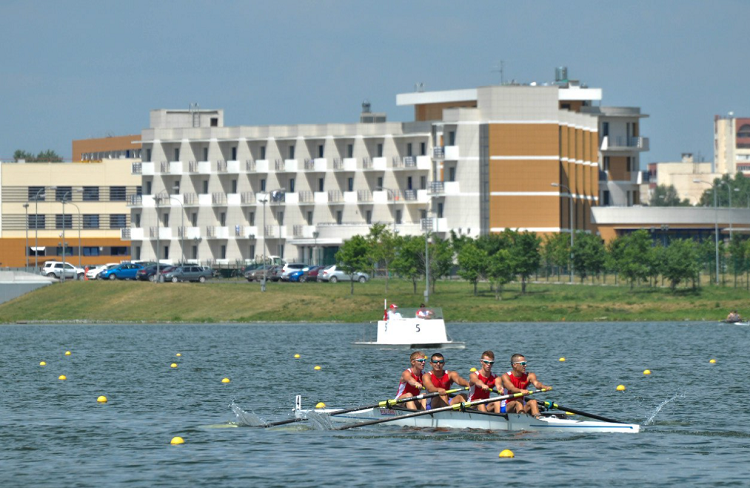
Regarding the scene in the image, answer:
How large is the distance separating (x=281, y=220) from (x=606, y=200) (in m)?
38.2

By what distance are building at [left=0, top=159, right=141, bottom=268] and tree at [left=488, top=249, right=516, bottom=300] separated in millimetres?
77680

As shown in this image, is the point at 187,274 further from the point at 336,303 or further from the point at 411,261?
the point at 336,303

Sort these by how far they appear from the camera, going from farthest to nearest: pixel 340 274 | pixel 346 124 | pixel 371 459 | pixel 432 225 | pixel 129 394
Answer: pixel 346 124 → pixel 432 225 → pixel 340 274 → pixel 129 394 → pixel 371 459

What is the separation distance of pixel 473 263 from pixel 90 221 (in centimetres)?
8105

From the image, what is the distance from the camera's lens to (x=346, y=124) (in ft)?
490

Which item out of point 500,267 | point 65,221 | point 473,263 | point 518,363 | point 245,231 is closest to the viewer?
point 518,363

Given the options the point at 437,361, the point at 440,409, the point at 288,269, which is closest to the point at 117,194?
the point at 288,269

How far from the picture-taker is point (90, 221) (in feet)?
565

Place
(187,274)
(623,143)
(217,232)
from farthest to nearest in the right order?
(623,143) < (217,232) < (187,274)

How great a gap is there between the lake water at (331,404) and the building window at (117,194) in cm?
9380

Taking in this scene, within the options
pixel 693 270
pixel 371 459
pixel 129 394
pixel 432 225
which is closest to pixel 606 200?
pixel 432 225

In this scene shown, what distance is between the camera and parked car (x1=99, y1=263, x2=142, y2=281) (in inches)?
5000

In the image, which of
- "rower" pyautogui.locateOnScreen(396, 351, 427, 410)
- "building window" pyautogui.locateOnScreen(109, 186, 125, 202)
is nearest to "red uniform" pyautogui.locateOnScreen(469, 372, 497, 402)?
"rower" pyautogui.locateOnScreen(396, 351, 427, 410)

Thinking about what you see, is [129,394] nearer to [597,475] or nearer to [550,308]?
[597,475]
